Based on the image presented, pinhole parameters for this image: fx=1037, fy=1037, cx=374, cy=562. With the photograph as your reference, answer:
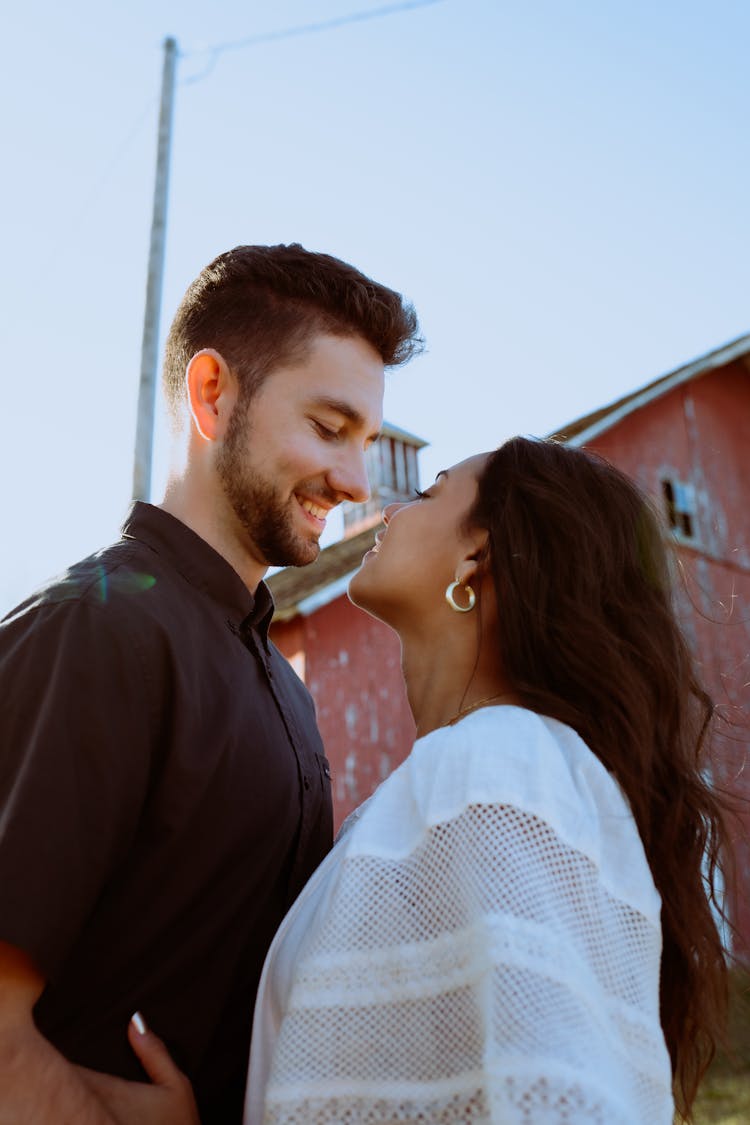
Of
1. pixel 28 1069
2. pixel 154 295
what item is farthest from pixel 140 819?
pixel 154 295

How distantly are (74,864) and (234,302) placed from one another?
5.96 feet

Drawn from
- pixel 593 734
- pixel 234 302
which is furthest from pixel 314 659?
A: pixel 593 734

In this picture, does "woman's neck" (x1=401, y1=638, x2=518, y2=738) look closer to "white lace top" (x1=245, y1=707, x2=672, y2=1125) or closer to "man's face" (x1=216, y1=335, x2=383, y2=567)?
"man's face" (x1=216, y1=335, x2=383, y2=567)

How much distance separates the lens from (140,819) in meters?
2.01

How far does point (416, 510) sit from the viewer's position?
2916 millimetres

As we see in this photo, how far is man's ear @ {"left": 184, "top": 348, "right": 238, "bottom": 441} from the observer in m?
2.87

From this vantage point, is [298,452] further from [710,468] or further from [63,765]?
[710,468]

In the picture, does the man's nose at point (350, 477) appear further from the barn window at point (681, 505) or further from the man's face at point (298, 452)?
the barn window at point (681, 505)

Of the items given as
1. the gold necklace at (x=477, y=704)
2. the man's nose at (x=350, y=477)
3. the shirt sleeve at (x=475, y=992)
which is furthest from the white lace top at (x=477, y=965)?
the man's nose at (x=350, y=477)

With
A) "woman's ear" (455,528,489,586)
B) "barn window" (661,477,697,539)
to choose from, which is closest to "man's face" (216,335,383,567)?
"woman's ear" (455,528,489,586)

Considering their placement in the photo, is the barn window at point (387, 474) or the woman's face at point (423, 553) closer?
the woman's face at point (423, 553)

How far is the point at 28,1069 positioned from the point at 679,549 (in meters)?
9.05

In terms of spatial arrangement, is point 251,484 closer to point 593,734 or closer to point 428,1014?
point 593,734

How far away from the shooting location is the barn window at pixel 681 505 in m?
13.6
